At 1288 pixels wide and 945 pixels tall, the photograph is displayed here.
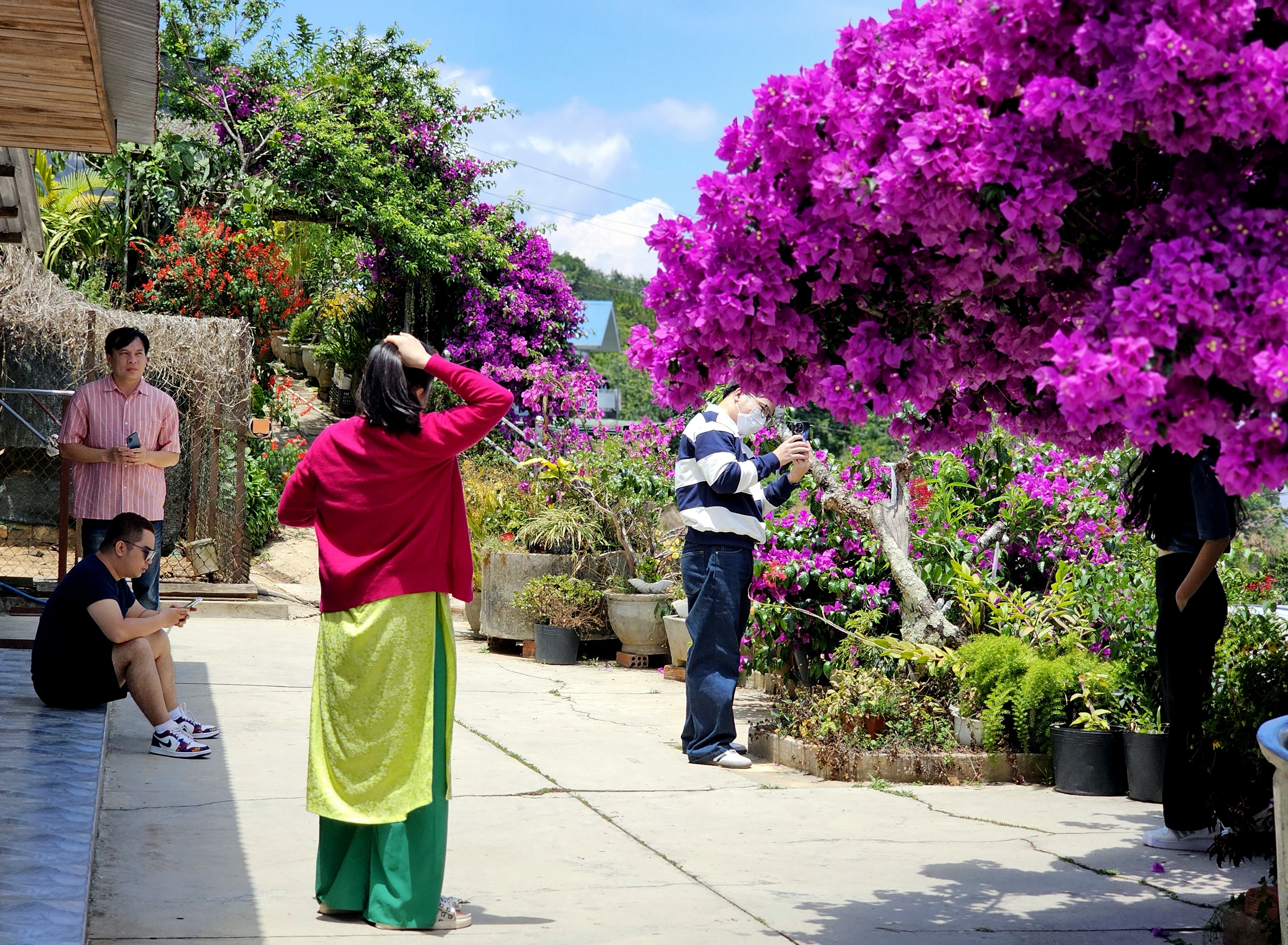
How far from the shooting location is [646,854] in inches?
171

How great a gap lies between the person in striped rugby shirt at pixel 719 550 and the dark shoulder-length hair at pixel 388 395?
8.23 feet

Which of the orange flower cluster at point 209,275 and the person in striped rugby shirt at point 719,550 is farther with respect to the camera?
the orange flower cluster at point 209,275

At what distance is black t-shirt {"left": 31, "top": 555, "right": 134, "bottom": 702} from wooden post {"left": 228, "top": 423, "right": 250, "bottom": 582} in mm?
6020

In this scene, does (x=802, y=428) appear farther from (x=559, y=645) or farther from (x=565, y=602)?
(x=559, y=645)

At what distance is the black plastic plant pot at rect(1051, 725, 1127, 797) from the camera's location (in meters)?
5.39

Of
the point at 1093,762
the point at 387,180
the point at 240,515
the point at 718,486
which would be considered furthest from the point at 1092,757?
the point at 387,180

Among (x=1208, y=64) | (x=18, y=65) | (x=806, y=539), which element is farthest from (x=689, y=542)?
(x=1208, y=64)

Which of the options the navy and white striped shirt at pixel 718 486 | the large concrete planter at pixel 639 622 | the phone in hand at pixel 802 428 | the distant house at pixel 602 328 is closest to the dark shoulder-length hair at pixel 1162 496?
the navy and white striped shirt at pixel 718 486

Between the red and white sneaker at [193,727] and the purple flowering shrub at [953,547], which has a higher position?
the purple flowering shrub at [953,547]

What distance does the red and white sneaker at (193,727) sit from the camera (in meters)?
5.55

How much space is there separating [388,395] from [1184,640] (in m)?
2.96

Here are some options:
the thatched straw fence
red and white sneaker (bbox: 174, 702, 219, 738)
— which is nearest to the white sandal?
red and white sneaker (bbox: 174, 702, 219, 738)

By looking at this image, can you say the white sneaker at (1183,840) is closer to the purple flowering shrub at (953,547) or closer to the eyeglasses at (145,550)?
the purple flowering shrub at (953,547)

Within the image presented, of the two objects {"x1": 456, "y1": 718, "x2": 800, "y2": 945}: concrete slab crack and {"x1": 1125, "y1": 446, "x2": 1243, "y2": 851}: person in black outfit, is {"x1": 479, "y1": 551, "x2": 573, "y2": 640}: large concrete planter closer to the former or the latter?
{"x1": 456, "y1": 718, "x2": 800, "y2": 945}: concrete slab crack
